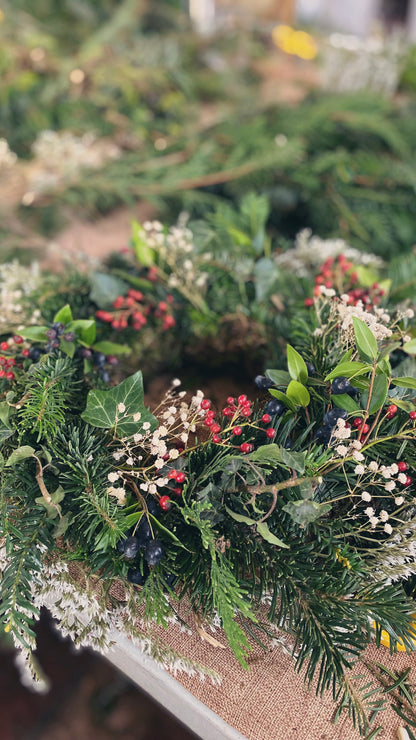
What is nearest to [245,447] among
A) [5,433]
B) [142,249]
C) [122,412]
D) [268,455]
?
[268,455]

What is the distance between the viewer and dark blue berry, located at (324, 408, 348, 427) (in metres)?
0.53

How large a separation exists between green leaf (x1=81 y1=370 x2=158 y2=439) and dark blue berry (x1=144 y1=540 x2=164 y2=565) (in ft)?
0.36

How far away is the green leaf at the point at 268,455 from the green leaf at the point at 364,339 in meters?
0.12

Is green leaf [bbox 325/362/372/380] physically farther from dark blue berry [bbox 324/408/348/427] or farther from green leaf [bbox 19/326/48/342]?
green leaf [bbox 19/326/48/342]

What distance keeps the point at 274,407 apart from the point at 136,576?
220mm

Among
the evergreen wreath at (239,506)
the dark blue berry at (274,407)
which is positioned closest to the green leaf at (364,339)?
the evergreen wreath at (239,506)

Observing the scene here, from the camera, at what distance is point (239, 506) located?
1.78 ft

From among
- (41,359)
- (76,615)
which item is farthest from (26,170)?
(76,615)

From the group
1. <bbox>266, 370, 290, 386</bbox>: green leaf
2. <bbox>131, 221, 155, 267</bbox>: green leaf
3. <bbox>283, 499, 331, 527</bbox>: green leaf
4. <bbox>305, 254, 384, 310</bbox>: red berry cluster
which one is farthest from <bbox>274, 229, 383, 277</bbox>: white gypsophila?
<bbox>283, 499, 331, 527</bbox>: green leaf

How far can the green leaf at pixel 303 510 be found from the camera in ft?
1.61

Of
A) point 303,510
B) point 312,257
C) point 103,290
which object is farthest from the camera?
point 312,257

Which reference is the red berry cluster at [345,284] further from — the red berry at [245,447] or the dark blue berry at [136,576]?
the dark blue berry at [136,576]

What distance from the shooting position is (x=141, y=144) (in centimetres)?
127

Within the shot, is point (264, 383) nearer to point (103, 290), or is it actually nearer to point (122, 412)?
point (122, 412)
